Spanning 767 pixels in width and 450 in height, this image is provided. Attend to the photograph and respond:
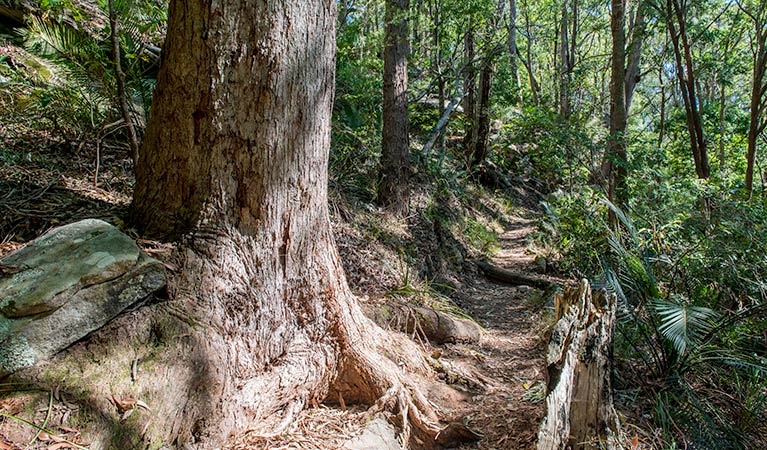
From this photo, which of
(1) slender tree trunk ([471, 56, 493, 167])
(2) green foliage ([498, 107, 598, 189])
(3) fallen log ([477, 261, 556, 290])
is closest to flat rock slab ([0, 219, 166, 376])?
(3) fallen log ([477, 261, 556, 290])

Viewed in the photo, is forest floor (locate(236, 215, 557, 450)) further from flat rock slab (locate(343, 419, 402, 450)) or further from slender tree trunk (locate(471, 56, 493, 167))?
slender tree trunk (locate(471, 56, 493, 167))

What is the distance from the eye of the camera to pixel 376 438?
238cm

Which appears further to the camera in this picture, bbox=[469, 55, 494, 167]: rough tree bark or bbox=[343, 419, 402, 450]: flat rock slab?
bbox=[469, 55, 494, 167]: rough tree bark

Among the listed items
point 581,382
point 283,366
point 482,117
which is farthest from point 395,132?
point 482,117

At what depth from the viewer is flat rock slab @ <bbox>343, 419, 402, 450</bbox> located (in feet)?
7.62

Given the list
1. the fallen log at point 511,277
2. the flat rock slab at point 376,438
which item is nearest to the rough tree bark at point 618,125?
the fallen log at point 511,277

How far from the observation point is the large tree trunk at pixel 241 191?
2.13 metres

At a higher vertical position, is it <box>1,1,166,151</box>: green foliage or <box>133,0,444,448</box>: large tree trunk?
<box>1,1,166,151</box>: green foliage

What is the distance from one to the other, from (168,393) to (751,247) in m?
4.92

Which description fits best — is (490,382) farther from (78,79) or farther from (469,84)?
(469,84)

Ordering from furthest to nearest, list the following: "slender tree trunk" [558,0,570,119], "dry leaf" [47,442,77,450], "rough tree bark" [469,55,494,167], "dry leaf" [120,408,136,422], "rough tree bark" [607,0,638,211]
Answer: "slender tree trunk" [558,0,570,119]
"rough tree bark" [469,55,494,167]
"rough tree bark" [607,0,638,211]
"dry leaf" [120,408,136,422]
"dry leaf" [47,442,77,450]

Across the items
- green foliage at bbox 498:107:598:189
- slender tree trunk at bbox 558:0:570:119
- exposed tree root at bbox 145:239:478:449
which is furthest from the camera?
slender tree trunk at bbox 558:0:570:119

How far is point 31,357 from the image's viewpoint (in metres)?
1.66

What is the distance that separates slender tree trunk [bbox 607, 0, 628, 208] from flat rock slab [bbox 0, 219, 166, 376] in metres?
7.39
